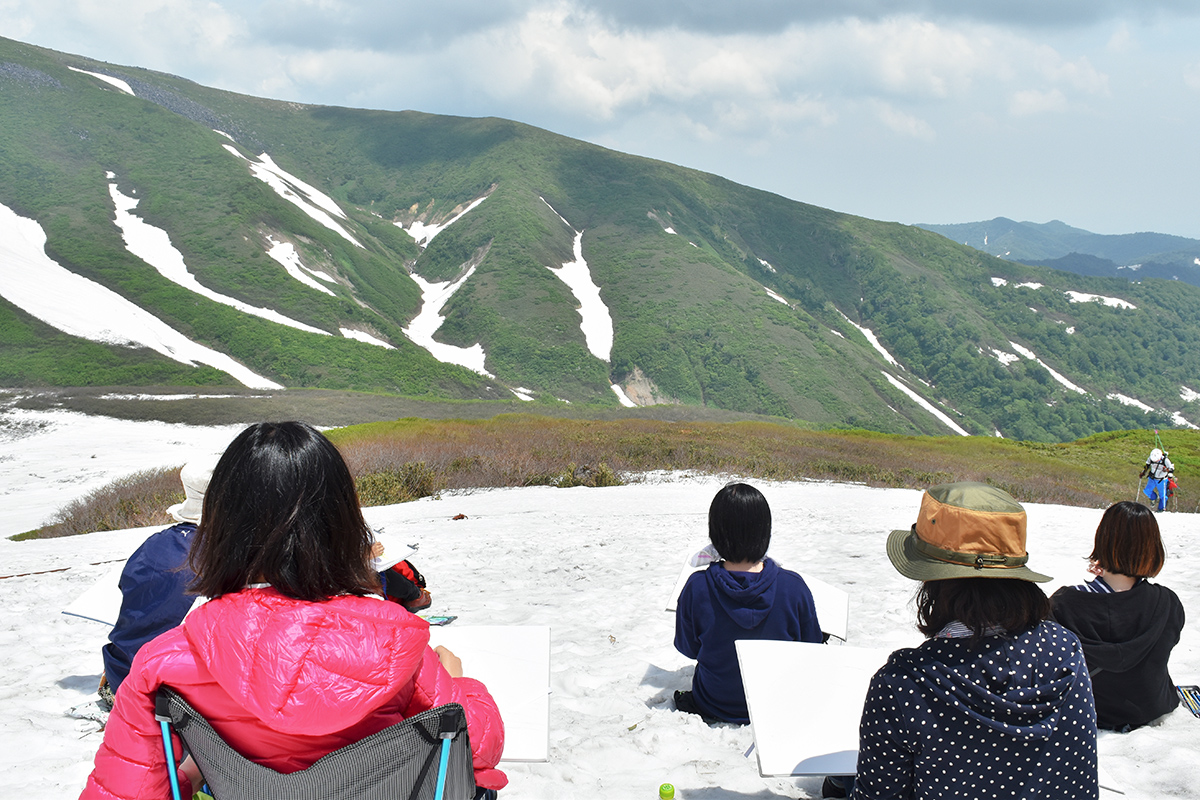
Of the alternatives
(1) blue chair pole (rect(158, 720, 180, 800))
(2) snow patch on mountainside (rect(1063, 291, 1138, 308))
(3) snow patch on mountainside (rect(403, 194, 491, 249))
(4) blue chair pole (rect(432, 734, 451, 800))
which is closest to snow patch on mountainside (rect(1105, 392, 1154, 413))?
(2) snow patch on mountainside (rect(1063, 291, 1138, 308))

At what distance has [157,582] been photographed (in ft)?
11.4

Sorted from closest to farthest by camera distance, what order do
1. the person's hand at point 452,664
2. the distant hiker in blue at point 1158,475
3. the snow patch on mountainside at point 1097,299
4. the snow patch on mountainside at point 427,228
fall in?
the person's hand at point 452,664 < the distant hiker in blue at point 1158,475 < the snow patch on mountainside at point 427,228 < the snow patch on mountainside at point 1097,299

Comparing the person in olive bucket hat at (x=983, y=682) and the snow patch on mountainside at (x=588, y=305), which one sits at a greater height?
the snow patch on mountainside at (x=588, y=305)

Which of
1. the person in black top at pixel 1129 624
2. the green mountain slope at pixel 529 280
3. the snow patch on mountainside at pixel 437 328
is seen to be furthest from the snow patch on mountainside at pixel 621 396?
the person in black top at pixel 1129 624

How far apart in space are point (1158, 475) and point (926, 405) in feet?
281

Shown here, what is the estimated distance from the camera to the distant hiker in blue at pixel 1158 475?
498 inches

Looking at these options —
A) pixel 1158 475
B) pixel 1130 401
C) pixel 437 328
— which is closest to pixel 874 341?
pixel 1130 401

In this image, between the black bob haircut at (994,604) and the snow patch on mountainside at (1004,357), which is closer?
the black bob haircut at (994,604)

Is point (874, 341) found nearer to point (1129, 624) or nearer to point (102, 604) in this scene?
point (1129, 624)

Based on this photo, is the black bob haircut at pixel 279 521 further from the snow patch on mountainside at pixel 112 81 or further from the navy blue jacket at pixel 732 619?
the snow patch on mountainside at pixel 112 81

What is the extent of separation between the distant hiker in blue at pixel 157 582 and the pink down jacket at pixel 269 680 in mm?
2118

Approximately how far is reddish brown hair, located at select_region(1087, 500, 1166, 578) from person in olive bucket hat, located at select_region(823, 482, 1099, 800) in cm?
189

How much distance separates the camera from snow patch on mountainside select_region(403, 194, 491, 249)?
116 m

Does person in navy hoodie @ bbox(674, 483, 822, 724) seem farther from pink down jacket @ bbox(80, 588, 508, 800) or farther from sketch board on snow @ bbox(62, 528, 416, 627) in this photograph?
pink down jacket @ bbox(80, 588, 508, 800)
